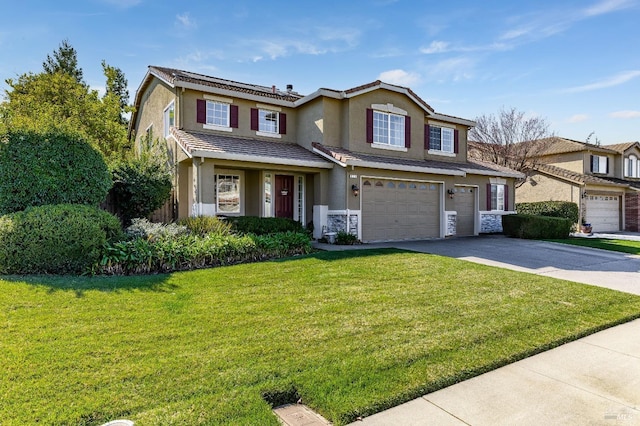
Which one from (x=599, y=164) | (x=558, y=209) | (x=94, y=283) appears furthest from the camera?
(x=599, y=164)

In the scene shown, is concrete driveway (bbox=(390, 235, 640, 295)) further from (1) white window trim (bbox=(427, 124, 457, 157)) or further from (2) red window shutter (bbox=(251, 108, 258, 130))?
(2) red window shutter (bbox=(251, 108, 258, 130))

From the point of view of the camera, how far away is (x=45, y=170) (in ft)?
29.5

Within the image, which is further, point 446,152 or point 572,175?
point 572,175

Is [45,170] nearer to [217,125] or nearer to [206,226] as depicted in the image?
[206,226]

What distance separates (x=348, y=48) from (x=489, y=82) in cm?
549

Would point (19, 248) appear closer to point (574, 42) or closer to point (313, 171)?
point (313, 171)

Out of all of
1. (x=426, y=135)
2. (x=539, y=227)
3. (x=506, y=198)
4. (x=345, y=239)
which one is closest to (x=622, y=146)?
(x=506, y=198)

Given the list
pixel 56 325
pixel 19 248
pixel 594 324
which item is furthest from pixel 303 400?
pixel 19 248

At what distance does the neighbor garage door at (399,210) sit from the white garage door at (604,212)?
1340 cm

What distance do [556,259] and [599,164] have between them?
1957cm

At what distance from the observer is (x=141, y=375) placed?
372 centimetres

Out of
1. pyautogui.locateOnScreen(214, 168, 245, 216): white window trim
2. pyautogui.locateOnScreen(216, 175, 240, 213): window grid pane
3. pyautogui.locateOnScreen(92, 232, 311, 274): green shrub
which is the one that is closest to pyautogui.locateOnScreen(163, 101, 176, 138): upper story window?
pyautogui.locateOnScreen(214, 168, 245, 216): white window trim

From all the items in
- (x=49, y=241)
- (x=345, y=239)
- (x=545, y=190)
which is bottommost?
(x=345, y=239)

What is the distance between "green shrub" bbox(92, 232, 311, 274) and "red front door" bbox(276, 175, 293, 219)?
4.63 metres
